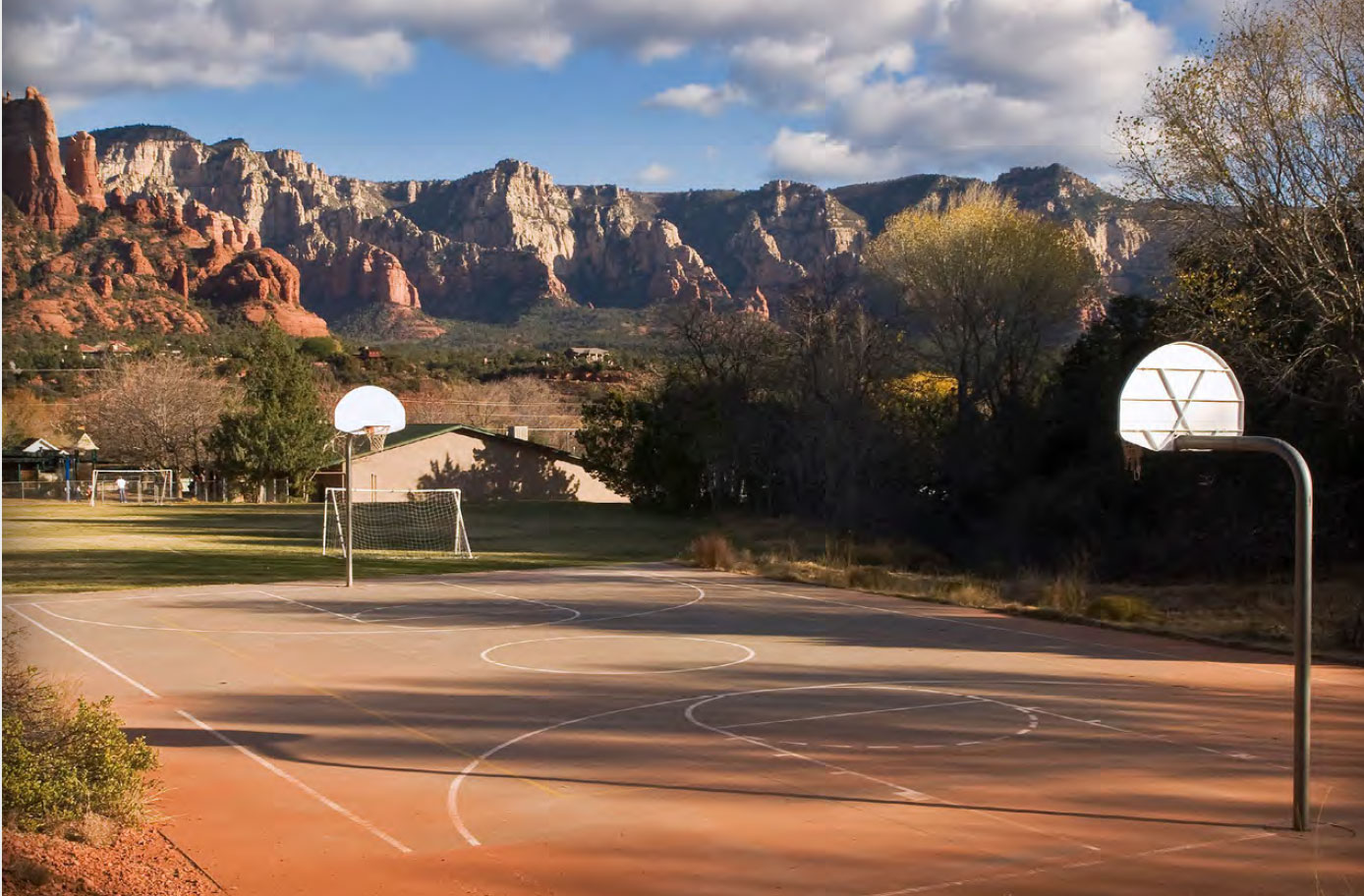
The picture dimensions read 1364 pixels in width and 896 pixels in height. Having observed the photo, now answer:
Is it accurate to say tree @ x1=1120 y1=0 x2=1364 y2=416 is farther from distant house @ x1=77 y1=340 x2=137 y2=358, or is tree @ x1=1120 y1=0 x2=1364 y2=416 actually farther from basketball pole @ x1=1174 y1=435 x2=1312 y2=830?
distant house @ x1=77 y1=340 x2=137 y2=358

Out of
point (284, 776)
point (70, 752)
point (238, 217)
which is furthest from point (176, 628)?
point (238, 217)

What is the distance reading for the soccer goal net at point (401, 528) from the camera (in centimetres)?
3459

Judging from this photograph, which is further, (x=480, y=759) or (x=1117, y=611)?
(x=1117, y=611)

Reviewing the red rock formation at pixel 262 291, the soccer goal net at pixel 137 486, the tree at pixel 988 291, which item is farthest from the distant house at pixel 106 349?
the tree at pixel 988 291

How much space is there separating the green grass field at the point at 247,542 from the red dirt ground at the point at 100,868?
Result: 15317 mm

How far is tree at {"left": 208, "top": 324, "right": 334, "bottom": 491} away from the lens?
5862cm

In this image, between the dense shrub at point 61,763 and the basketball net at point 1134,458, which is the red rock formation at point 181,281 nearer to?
the basketball net at point 1134,458

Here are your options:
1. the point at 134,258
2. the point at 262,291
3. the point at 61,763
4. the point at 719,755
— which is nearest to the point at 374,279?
the point at 262,291

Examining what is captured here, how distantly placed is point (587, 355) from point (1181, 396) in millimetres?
82057

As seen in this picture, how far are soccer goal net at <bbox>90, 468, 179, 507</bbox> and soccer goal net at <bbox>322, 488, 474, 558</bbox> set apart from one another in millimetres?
14313

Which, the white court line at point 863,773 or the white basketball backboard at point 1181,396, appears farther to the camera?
the white basketball backboard at point 1181,396

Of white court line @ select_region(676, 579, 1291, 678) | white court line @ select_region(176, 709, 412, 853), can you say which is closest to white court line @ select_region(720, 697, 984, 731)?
white court line @ select_region(176, 709, 412, 853)

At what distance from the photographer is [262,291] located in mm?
97000

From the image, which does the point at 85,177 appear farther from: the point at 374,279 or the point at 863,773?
the point at 374,279
